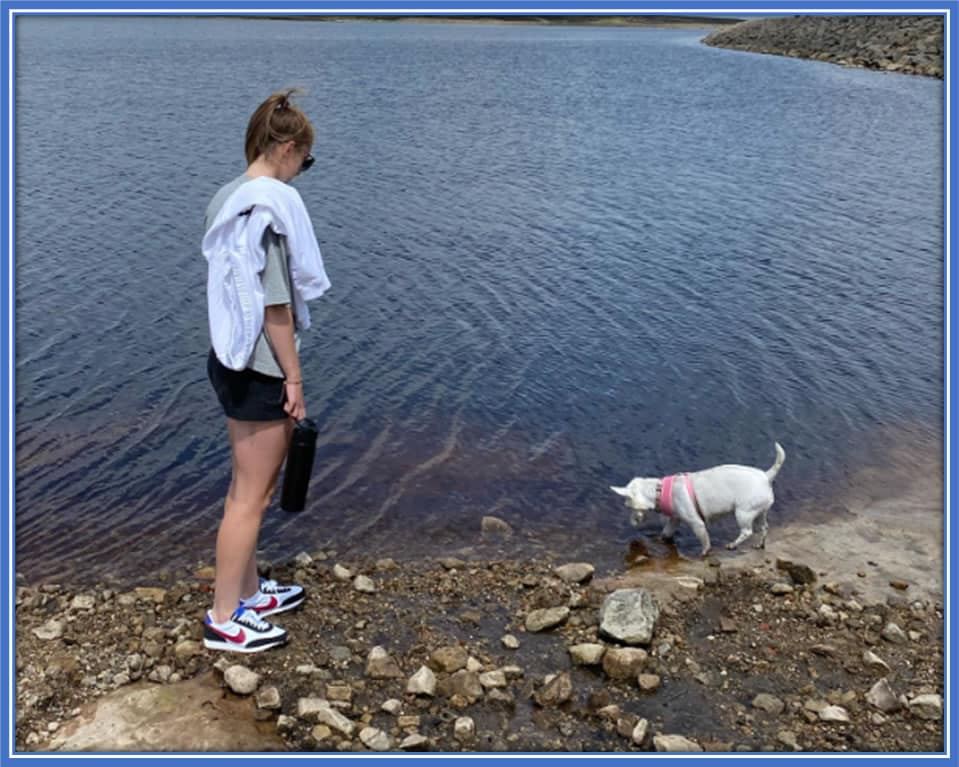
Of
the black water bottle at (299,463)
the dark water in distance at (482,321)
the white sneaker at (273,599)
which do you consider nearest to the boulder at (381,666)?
the white sneaker at (273,599)

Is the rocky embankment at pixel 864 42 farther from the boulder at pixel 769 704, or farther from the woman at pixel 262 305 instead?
the woman at pixel 262 305

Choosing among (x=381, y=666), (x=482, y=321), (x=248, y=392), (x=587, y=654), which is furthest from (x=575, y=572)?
(x=482, y=321)

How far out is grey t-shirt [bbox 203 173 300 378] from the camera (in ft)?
17.3

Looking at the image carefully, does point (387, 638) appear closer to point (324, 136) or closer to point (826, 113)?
point (324, 136)

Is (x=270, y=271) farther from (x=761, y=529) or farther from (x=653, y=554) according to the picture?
(x=761, y=529)

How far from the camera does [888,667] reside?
20.8 feet

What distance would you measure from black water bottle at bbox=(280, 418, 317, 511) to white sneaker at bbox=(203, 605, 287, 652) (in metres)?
0.79

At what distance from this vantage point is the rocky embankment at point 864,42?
4512cm

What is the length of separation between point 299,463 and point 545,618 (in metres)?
2.02

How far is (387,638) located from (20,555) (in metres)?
3.53

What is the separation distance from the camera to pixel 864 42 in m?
50.8

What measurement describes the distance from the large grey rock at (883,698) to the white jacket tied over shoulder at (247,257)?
396cm

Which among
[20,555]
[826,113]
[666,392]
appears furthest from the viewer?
[826,113]

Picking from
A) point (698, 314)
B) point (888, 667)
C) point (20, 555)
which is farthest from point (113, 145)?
point (888, 667)
